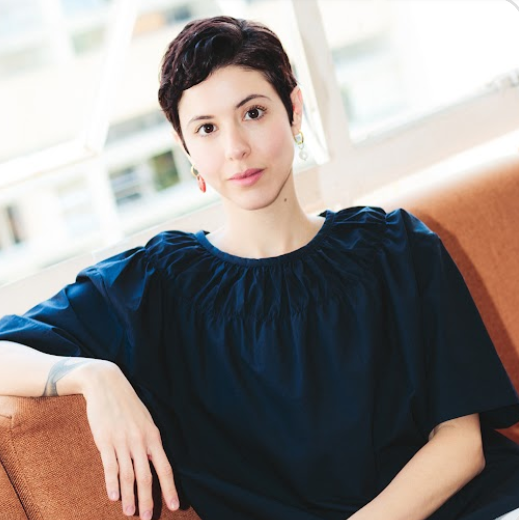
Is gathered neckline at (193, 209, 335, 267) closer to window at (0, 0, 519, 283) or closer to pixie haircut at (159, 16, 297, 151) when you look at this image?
pixie haircut at (159, 16, 297, 151)

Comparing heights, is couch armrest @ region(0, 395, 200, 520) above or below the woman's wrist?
below

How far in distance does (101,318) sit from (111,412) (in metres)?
0.25

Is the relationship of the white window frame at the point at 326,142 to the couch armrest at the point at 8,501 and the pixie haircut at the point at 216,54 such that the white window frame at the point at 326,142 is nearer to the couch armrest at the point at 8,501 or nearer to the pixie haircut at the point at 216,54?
the pixie haircut at the point at 216,54

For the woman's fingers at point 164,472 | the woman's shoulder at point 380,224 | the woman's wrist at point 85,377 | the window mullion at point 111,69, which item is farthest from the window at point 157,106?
the woman's fingers at point 164,472

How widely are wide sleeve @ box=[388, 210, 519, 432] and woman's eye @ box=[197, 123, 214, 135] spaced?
0.45 metres

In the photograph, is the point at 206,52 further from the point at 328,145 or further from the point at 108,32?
the point at 328,145

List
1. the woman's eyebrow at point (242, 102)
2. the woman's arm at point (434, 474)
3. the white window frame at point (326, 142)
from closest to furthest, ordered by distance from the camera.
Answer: the woman's arm at point (434, 474)
the woman's eyebrow at point (242, 102)
the white window frame at point (326, 142)

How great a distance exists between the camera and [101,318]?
4.70 feet

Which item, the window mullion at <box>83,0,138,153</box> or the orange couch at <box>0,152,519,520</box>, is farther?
the window mullion at <box>83,0,138,153</box>

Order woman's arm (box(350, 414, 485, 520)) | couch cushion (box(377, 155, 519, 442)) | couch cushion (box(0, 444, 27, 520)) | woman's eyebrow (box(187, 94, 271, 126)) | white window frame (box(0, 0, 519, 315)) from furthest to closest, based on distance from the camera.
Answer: white window frame (box(0, 0, 519, 315))
couch cushion (box(377, 155, 519, 442))
woman's eyebrow (box(187, 94, 271, 126))
woman's arm (box(350, 414, 485, 520))
couch cushion (box(0, 444, 27, 520))

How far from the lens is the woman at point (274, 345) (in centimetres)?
138

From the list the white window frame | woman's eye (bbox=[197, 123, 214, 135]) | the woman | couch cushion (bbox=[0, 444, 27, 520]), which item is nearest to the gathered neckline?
the woman

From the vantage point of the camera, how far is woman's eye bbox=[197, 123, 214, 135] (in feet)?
4.65

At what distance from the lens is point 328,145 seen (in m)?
2.21
